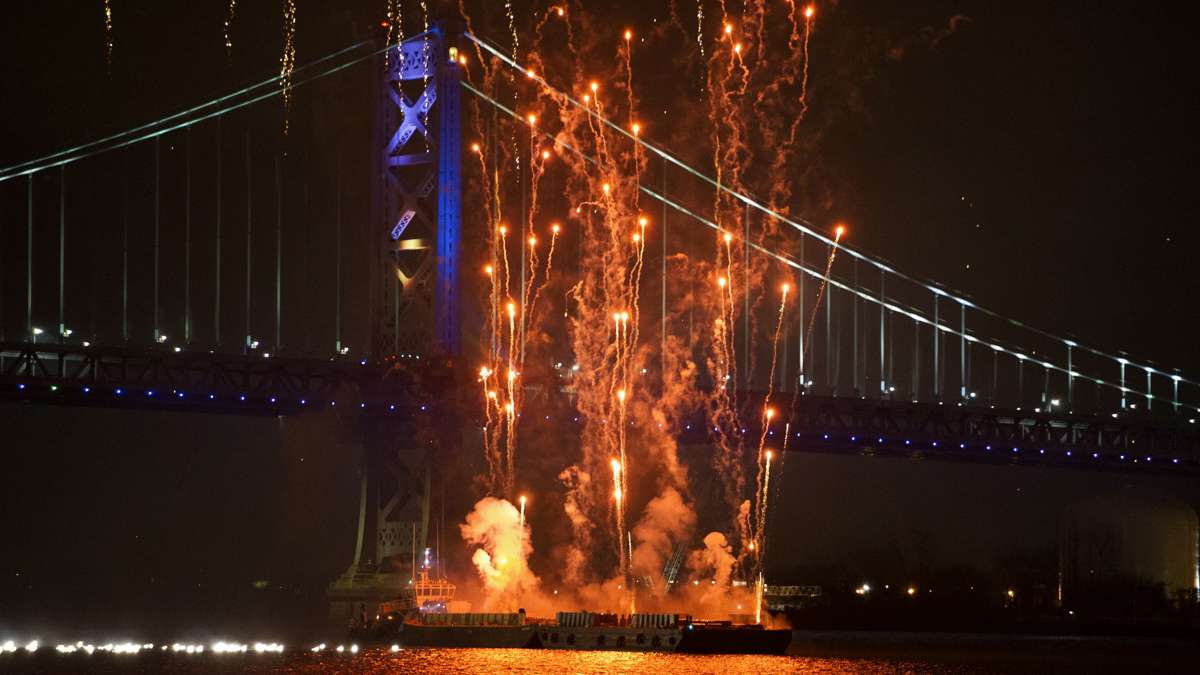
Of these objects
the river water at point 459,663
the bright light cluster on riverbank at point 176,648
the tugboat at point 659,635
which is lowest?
the bright light cluster on riverbank at point 176,648

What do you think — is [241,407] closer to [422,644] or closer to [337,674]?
[422,644]

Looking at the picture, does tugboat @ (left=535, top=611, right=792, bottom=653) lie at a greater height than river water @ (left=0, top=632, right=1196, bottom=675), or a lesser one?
greater

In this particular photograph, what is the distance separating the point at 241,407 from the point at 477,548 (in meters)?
14.2

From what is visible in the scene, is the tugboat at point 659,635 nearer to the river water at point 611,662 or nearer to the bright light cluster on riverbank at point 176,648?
the river water at point 611,662

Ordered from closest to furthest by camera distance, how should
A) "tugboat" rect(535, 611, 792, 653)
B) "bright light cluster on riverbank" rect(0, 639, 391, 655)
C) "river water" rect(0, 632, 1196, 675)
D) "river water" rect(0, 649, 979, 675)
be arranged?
"river water" rect(0, 649, 979, 675)
"river water" rect(0, 632, 1196, 675)
"tugboat" rect(535, 611, 792, 653)
"bright light cluster on riverbank" rect(0, 639, 391, 655)

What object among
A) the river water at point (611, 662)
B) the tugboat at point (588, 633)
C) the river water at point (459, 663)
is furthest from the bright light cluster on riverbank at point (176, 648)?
the tugboat at point (588, 633)

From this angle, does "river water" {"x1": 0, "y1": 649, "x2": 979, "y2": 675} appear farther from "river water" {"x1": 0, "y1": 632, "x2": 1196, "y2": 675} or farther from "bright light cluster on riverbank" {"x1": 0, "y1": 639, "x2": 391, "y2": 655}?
"bright light cluster on riverbank" {"x1": 0, "y1": 639, "x2": 391, "y2": 655}

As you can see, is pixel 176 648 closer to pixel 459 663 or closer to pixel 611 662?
pixel 459 663

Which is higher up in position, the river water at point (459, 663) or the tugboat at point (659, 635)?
the tugboat at point (659, 635)

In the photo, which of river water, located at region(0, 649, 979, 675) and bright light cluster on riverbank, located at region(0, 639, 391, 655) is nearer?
river water, located at region(0, 649, 979, 675)

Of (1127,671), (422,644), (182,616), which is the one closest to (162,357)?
(422,644)

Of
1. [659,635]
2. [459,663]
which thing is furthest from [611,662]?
[459,663]

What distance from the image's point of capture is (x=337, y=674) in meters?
55.1

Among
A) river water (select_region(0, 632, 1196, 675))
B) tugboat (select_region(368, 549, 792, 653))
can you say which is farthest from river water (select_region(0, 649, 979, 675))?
tugboat (select_region(368, 549, 792, 653))
